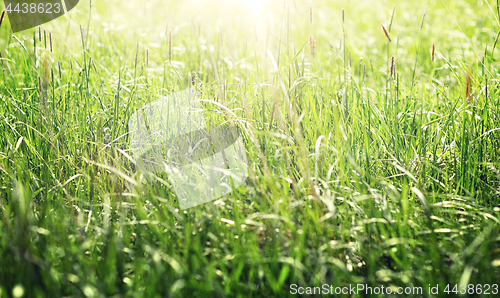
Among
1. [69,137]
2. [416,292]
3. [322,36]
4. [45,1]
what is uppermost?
[45,1]

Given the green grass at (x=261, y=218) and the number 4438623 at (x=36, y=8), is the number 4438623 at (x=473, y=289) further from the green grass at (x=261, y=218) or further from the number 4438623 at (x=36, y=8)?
the number 4438623 at (x=36, y=8)

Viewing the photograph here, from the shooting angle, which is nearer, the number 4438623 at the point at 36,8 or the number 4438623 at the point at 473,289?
the number 4438623 at the point at 473,289

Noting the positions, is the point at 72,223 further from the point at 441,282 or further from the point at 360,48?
the point at 360,48

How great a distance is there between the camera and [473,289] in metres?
→ 0.97

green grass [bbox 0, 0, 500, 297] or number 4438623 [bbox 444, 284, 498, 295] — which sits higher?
green grass [bbox 0, 0, 500, 297]

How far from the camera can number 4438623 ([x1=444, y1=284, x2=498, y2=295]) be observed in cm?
96

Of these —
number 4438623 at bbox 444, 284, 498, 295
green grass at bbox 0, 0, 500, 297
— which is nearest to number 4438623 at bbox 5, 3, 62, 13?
green grass at bbox 0, 0, 500, 297

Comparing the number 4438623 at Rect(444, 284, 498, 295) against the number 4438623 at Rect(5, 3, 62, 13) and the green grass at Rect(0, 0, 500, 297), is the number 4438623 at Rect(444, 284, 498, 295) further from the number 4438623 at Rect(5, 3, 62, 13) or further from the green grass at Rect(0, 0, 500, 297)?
the number 4438623 at Rect(5, 3, 62, 13)

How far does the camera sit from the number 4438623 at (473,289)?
3.16ft

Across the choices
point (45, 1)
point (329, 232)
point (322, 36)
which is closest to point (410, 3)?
point (322, 36)

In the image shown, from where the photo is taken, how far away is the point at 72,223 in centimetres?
127

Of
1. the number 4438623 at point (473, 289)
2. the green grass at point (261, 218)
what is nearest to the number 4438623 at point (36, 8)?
the green grass at point (261, 218)

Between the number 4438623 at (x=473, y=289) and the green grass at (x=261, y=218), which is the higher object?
the green grass at (x=261, y=218)

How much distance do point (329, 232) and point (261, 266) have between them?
265mm
